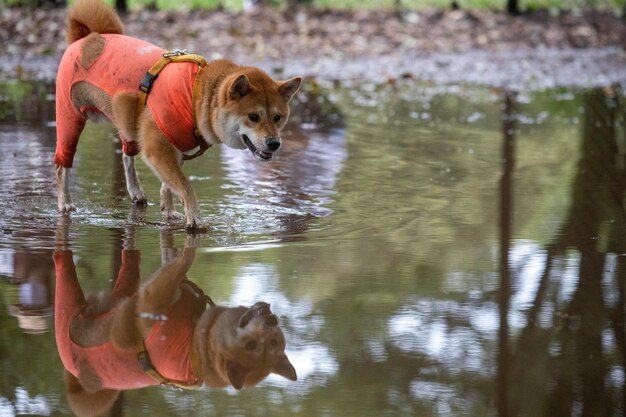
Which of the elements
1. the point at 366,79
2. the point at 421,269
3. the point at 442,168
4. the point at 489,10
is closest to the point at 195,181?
the point at 442,168

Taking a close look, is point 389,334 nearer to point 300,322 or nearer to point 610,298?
point 300,322

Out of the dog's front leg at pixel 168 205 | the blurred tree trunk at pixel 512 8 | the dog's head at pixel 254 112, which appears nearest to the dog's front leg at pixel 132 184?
the dog's front leg at pixel 168 205

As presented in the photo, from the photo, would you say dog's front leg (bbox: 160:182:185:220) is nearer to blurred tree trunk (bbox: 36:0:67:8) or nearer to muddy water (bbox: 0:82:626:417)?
muddy water (bbox: 0:82:626:417)

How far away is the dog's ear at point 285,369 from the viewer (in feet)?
14.2

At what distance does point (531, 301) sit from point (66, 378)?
2.29 meters

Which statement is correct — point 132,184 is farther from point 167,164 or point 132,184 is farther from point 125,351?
point 125,351

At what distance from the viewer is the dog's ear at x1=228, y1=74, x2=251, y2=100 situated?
620cm

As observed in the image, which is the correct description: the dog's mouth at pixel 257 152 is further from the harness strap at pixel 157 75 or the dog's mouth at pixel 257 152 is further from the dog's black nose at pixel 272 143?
the harness strap at pixel 157 75

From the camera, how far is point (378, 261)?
19.7 feet

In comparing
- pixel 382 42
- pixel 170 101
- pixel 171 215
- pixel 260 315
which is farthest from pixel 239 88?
pixel 382 42

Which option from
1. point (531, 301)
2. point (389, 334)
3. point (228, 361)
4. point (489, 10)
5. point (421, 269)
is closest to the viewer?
point (228, 361)

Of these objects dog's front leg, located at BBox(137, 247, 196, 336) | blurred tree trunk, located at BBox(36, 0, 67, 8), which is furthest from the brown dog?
blurred tree trunk, located at BBox(36, 0, 67, 8)

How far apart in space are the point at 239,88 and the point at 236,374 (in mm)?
2347

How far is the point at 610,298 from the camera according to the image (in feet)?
18.0
